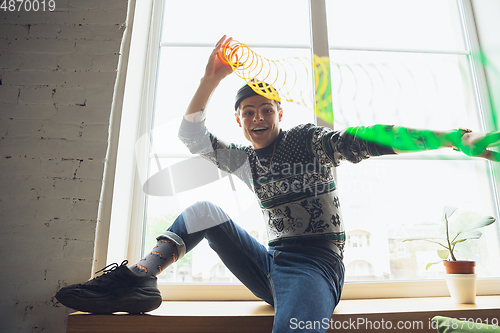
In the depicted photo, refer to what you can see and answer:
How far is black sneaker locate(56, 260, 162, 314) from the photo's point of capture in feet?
2.86

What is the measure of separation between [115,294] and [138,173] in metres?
0.69

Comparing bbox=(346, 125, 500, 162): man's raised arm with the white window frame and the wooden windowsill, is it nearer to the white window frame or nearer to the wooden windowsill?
the wooden windowsill

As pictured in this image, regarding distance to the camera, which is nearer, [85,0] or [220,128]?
[85,0]

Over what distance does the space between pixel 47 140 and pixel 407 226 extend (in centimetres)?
173

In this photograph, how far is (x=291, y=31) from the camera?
165 cm

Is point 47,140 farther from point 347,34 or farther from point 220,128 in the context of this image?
point 347,34

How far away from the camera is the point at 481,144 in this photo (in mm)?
573

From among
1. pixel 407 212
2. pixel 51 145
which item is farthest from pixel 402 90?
pixel 51 145

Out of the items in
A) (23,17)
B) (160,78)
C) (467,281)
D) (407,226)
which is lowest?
(467,281)

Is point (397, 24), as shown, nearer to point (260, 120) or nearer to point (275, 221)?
point (260, 120)

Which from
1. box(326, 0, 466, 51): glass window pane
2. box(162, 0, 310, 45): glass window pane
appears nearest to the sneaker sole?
box(162, 0, 310, 45): glass window pane

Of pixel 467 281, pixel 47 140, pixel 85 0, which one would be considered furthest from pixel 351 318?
pixel 85 0

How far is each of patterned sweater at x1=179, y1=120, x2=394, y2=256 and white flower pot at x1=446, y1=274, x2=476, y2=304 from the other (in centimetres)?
51

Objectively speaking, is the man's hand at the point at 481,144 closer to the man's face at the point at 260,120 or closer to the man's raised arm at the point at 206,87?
the man's face at the point at 260,120
